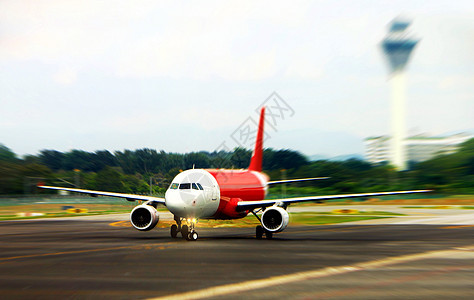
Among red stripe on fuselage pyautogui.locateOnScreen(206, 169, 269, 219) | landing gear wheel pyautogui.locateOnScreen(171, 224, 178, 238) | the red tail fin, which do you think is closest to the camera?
landing gear wheel pyautogui.locateOnScreen(171, 224, 178, 238)

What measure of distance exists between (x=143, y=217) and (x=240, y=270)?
1395 cm

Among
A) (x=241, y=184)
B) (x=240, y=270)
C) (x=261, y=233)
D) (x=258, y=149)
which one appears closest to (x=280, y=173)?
(x=258, y=149)

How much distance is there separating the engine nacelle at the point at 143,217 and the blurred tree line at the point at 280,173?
61.4 m

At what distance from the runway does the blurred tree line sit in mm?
67389

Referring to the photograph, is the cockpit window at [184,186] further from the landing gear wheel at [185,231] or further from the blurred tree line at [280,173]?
the blurred tree line at [280,173]

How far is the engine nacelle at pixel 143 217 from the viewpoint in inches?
1078

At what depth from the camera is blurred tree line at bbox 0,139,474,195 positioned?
105 m

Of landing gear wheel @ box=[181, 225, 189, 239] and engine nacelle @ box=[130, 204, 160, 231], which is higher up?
engine nacelle @ box=[130, 204, 160, 231]

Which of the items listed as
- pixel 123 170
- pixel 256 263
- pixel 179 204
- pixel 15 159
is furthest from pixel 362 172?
pixel 256 263

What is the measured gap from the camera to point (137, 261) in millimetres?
16938

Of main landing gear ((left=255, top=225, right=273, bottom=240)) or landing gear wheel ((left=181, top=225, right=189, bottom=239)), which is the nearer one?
landing gear wheel ((left=181, top=225, right=189, bottom=239))

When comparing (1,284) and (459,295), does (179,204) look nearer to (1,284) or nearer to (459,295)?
(1,284)

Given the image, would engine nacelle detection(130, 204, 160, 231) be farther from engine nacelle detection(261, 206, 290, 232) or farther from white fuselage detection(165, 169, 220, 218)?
engine nacelle detection(261, 206, 290, 232)

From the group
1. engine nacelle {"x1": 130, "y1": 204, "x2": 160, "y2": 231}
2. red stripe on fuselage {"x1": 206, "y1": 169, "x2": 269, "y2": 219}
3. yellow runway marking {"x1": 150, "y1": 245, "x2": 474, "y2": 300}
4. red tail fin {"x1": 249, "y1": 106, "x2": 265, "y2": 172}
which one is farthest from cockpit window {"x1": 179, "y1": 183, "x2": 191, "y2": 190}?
red tail fin {"x1": 249, "y1": 106, "x2": 265, "y2": 172}
